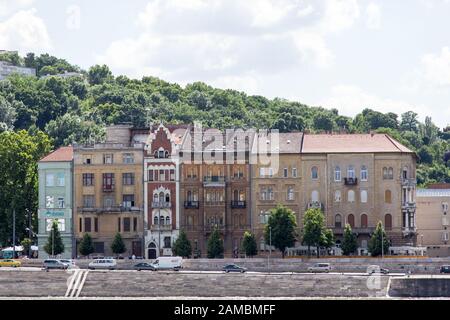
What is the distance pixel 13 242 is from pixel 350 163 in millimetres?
26593

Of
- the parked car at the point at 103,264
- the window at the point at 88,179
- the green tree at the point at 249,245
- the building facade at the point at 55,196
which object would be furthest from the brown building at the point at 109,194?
the parked car at the point at 103,264

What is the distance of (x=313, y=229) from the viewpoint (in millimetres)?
98938

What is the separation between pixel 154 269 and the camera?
9362cm

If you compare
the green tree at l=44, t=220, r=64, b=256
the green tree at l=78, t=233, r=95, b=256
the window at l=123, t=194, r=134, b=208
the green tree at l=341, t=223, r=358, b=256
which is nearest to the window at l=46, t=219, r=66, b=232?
the green tree at l=44, t=220, r=64, b=256

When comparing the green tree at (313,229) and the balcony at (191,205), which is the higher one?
the balcony at (191,205)

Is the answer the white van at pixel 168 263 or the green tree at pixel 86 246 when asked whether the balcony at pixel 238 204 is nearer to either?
the green tree at pixel 86 246

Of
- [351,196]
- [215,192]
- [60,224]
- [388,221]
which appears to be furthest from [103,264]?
[388,221]

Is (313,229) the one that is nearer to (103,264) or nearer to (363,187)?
(363,187)

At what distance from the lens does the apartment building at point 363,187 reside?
104750 millimetres

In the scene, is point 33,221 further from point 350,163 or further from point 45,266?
point 350,163

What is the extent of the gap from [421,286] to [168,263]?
18113 millimetres

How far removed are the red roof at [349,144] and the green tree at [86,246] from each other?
56.6ft

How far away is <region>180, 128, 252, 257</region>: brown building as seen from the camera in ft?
347
